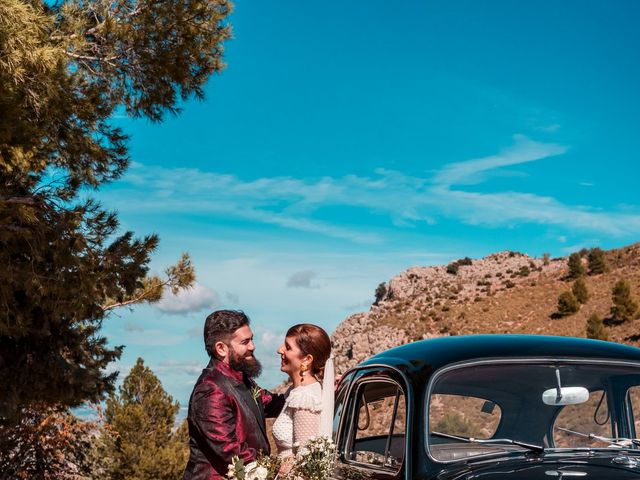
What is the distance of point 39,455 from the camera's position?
1848 centimetres

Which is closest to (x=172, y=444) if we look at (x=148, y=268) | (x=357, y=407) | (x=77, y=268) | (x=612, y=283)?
(x=148, y=268)

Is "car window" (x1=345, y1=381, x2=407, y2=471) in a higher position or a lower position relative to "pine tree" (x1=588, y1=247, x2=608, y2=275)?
lower

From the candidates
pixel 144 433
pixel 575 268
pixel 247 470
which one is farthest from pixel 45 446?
pixel 575 268

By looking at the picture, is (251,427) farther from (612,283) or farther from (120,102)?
(612,283)

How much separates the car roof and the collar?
2.94 feet

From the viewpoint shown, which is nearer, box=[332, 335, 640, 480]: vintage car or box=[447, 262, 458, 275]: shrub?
box=[332, 335, 640, 480]: vintage car

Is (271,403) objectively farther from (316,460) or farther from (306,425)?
(316,460)

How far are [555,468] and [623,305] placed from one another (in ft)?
192

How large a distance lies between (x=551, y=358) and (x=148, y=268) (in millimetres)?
12183

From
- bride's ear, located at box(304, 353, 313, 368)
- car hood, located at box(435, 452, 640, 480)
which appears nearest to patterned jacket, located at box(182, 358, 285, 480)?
bride's ear, located at box(304, 353, 313, 368)

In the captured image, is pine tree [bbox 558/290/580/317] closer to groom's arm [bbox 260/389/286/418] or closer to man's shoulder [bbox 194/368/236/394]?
groom's arm [bbox 260/389/286/418]

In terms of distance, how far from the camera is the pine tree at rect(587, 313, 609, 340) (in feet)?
179

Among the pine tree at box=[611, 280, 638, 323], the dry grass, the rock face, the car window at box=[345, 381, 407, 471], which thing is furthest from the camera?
the rock face

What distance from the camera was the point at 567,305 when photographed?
64500mm
